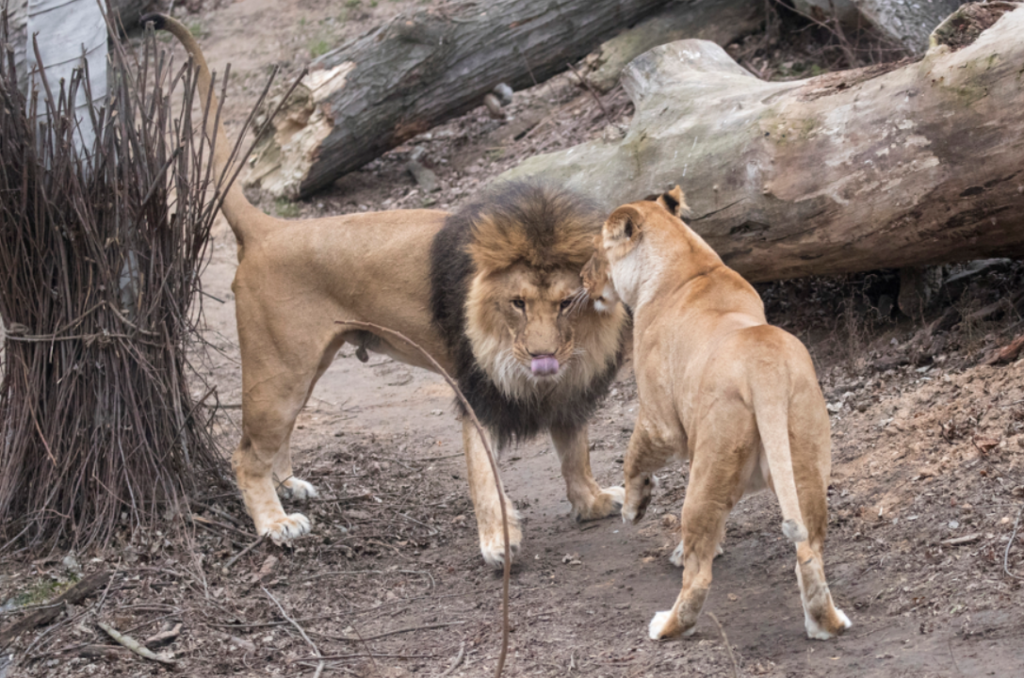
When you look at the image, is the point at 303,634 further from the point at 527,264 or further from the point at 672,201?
the point at 672,201

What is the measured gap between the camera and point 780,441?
286cm

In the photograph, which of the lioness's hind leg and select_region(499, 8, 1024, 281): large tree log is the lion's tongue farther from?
select_region(499, 8, 1024, 281): large tree log

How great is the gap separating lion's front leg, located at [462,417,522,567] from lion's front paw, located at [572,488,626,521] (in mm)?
442

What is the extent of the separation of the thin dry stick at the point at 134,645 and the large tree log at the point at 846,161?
11.9 feet

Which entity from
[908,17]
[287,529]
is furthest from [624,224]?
[908,17]

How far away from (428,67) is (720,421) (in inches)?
290

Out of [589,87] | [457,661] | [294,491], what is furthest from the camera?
[589,87]

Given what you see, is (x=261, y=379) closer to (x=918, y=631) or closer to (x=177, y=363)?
(x=177, y=363)

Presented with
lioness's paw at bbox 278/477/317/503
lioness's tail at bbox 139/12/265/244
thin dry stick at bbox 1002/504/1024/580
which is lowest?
lioness's paw at bbox 278/477/317/503

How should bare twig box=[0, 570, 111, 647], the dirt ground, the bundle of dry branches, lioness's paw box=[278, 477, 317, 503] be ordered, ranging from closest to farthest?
1. the dirt ground
2. bare twig box=[0, 570, 111, 647]
3. the bundle of dry branches
4. lioness's paw box=[278, 477, 317, 503]

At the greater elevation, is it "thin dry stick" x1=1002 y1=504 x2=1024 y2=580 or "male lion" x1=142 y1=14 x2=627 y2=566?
"male lion" x1=142 y1=14 x2=627 y2=566

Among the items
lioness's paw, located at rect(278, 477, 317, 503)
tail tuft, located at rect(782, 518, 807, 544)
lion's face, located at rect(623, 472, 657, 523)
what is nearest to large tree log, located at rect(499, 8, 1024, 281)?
lion's face, located at rect(623, 472, 657, 523)

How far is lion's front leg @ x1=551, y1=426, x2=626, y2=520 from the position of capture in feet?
15.6

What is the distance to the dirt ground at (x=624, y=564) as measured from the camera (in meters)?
3.17
